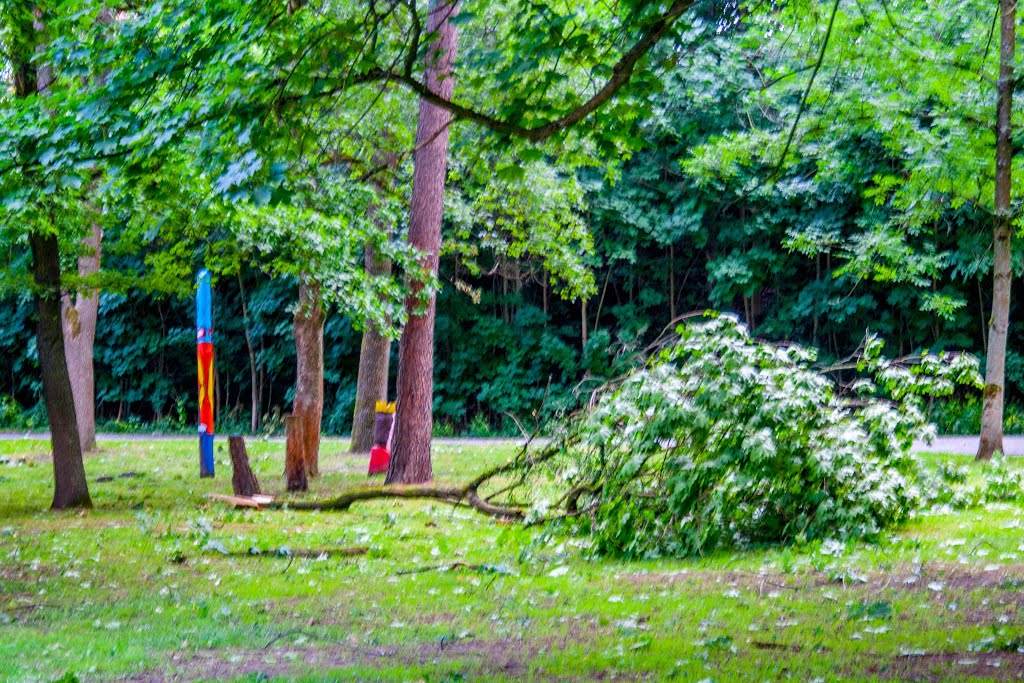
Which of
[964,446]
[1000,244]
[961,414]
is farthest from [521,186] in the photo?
[961,414]

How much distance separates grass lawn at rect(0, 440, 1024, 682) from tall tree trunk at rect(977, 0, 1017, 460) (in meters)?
5.95

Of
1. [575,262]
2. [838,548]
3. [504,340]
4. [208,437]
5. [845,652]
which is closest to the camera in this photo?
[845,652]

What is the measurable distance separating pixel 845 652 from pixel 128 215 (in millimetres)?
10451

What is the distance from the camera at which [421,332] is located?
15.0 metres

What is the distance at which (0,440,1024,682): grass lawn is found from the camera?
5.14m

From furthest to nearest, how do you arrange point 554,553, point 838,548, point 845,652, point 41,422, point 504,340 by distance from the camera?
point 41,422, point 504,340, point 554,553, point 838,548, point 845,652

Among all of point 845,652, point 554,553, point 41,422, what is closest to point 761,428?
point 554,553

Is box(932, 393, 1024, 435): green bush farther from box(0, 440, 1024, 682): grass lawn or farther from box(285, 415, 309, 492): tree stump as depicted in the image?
box(285, 415, 309, 492): tree stump

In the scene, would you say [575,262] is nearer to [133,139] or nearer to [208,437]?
[208,437]

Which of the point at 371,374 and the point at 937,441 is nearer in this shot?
the point at 371,374

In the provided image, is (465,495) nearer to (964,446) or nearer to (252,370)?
(964,446)

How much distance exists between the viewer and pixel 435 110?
49.1 ft

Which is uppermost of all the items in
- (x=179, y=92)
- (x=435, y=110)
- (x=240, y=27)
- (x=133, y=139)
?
(x=435, y=110)

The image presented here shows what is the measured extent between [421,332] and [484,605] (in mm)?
8436
